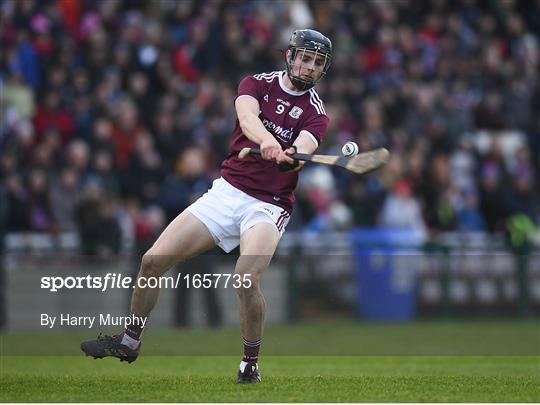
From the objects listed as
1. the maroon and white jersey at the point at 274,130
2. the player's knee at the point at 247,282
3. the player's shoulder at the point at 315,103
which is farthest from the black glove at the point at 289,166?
the player's knee at the point at 247,282

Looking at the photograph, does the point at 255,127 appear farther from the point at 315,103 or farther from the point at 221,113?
the point at 221,113

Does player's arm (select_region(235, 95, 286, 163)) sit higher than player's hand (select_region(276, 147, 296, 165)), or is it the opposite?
player's arm (select_region(235, 95, 286, 163))

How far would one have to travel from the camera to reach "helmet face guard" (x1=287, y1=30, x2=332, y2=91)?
31.8 feet

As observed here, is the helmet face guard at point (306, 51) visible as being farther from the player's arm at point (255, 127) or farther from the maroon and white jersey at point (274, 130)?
the player's arm at point (255, 127)

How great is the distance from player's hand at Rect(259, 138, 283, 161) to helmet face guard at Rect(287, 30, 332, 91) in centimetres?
72

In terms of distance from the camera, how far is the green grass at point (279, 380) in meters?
8.55

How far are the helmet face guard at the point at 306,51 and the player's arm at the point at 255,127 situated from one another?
0.36 meters

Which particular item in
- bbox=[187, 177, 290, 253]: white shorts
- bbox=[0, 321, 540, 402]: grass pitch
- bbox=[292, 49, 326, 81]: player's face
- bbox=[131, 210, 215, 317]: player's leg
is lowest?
bbox=[0, 321, 540, 402]: grass pitch

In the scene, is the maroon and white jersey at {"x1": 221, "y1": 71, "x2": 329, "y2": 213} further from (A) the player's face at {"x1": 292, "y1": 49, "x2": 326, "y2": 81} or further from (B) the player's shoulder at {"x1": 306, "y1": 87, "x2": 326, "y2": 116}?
(A) the player's face at {"x1": 292, "y1": 49, "x2": 326, "y2": 81}

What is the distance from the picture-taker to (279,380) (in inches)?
387

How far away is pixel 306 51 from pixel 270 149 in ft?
3.07

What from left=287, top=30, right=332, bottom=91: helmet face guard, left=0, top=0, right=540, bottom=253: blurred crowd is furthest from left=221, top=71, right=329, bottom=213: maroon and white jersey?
left=0, top=0, right=540, bottom=253: blurred crowd

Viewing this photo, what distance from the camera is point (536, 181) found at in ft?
72.4

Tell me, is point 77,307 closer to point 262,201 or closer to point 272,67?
point 262,201
